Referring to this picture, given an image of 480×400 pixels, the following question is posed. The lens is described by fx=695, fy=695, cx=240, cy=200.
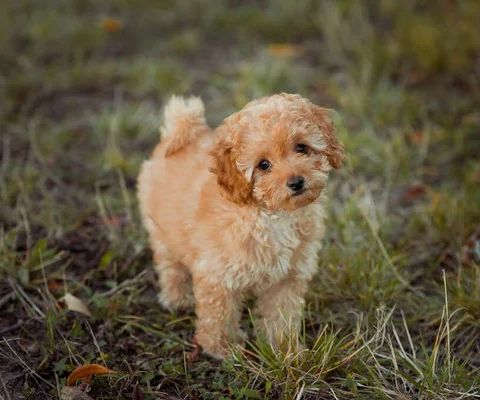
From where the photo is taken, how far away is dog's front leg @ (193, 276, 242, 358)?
3799 millimetres

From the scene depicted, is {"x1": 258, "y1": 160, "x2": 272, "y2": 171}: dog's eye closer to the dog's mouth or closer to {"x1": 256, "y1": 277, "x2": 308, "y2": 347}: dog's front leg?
the dog's mouth

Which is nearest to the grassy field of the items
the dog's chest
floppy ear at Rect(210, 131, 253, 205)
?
the dog's chest

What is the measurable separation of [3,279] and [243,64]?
12.7ft

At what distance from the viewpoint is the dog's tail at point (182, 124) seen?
415 cm

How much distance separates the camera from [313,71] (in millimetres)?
7480

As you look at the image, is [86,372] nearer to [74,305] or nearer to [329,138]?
[74,305]

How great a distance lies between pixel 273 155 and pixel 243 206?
352 mm

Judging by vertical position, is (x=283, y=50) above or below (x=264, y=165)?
below

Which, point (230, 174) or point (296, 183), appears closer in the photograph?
point (296, 183)

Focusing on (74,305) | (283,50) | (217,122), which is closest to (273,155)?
(74,305)

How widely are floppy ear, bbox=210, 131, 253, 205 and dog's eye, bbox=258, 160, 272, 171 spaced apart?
0.32 feet

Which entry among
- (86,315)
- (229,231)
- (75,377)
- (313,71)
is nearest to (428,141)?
(313,71)

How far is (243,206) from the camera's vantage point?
11.8 ft

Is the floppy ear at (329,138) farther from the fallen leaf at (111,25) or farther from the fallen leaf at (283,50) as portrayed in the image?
the fallen leaf at (111,25)
